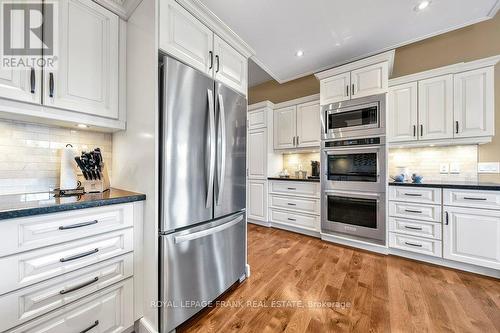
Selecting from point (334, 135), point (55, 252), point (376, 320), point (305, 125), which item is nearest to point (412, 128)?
point (334, 135)

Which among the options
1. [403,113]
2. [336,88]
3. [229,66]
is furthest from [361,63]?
[229,66]

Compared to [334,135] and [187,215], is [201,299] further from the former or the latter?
[334,135]

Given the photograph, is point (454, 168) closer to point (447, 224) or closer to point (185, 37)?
point (447, 224)

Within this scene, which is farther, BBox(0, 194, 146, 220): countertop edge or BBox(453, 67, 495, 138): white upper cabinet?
BBox(453, 67, 495, 138): white upper cabinet

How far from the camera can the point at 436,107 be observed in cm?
241

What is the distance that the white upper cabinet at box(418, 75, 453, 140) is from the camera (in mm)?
2342

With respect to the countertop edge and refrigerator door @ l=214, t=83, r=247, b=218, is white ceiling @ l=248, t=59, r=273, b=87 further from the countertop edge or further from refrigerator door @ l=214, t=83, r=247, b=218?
the countertop edge

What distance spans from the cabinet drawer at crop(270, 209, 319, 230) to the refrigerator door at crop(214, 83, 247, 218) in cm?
169

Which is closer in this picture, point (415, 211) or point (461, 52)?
point (415, 211)

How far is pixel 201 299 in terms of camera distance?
4.54 ft

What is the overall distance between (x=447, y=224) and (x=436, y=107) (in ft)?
4.77

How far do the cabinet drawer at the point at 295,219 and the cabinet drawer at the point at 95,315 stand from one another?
2.53 meters

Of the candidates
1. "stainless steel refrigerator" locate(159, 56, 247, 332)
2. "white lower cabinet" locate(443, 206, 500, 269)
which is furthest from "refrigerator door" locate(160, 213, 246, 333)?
"white lower cabinet" locate(443, 206, 500, 269)

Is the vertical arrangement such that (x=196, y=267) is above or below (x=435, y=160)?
below
